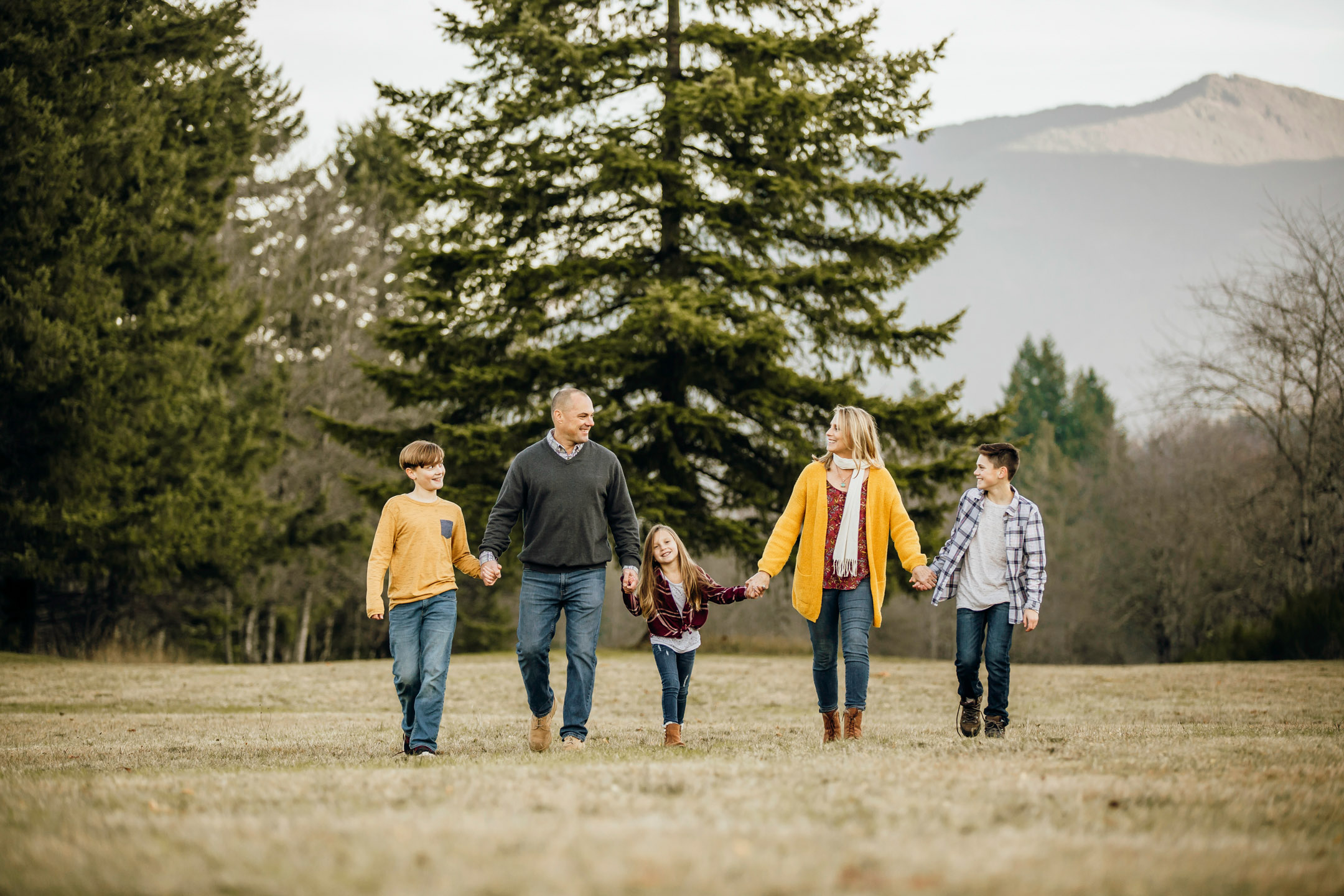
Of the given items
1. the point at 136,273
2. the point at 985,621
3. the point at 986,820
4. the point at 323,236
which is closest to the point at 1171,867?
the point at 986,820

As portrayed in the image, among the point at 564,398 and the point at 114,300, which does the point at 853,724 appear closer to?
the point at 564,398

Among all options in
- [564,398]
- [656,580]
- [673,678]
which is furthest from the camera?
[656,580]

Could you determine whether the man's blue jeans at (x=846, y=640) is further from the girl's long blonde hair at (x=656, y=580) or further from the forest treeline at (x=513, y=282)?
the forest treeline at (x=513, y=282)

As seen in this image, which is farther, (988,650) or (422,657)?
(988,650)

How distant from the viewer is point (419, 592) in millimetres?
6492

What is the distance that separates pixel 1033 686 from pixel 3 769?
1131 cm

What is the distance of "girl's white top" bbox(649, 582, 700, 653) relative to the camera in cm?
709

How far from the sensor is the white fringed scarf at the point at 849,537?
21.9 feet

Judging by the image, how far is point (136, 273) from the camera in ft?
66.4

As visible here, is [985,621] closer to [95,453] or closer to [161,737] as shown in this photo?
[161,737]

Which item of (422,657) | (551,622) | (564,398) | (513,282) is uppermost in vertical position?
(513,282)

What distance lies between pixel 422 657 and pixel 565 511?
1256 mm

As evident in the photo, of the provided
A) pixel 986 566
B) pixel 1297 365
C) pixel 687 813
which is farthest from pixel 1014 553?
pixel 1297 365

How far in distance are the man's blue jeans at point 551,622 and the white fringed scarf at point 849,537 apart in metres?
1.50
